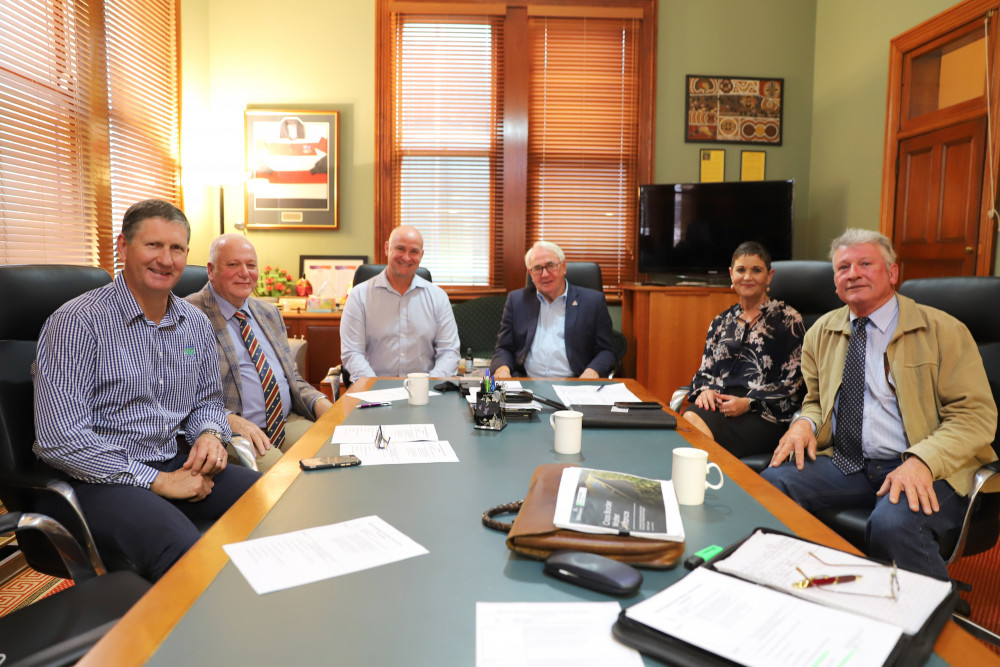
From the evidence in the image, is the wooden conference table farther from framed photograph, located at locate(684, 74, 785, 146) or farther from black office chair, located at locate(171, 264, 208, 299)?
framed photograph, located at locate(684, 74, 785, 146)

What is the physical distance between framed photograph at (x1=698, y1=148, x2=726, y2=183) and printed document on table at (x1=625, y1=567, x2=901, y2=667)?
14.8 feet

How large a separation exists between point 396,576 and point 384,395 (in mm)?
1294

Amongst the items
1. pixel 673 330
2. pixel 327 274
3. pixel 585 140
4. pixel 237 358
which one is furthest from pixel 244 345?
pixel 585 140

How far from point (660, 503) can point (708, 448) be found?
0.57m

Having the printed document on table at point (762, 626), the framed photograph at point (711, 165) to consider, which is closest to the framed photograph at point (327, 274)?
the framed photograph at point (711, 165)

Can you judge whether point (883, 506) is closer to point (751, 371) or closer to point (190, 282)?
point (751, 371)

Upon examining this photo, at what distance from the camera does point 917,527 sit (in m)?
1.58

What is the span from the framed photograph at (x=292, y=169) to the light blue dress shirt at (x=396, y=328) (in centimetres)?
185

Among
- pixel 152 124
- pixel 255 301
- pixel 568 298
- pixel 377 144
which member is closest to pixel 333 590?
pixel 255 301

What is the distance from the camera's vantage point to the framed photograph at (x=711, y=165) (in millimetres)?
4871

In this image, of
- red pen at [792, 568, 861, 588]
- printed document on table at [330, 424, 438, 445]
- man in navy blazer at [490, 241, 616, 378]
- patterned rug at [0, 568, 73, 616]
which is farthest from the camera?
man in navy blazer at [490, 241, 616, 378]

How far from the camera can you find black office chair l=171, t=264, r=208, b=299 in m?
2.50

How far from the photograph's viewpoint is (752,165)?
4.89 metres

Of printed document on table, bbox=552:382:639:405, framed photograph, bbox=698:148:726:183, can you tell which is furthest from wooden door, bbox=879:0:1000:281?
printed document on table, bbox=552:382:639:405
